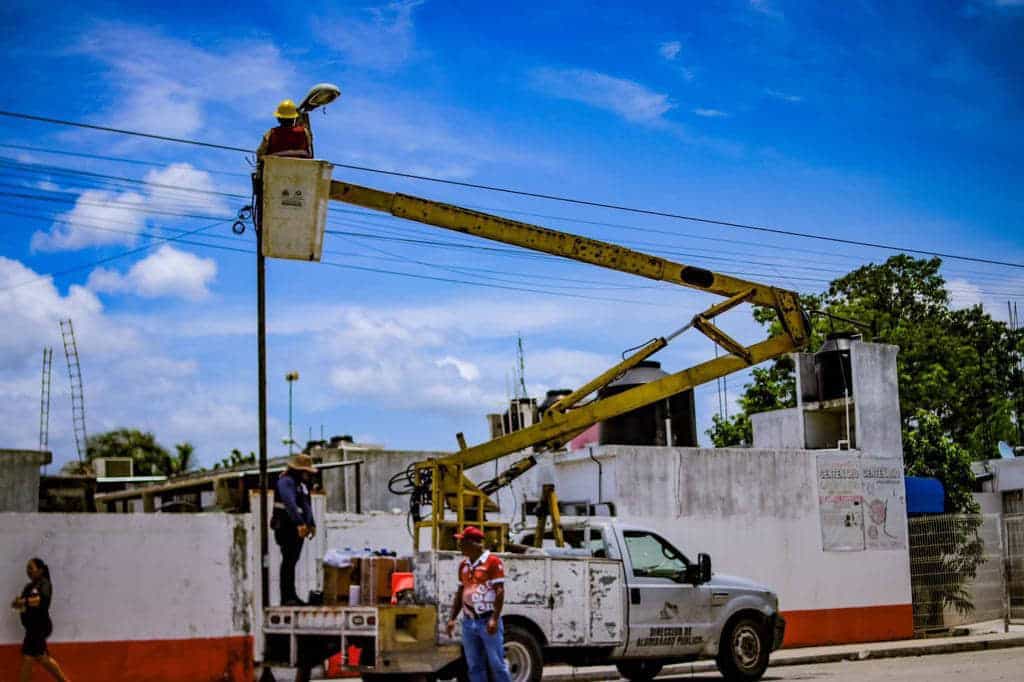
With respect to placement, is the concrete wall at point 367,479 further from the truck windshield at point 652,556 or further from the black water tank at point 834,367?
the truck windshield at point 652,556

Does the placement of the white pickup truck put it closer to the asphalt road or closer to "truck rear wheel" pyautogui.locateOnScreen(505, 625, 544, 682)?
"truck rear wheel" pyautogui.locateOnScreen(505, 625, 544, 682)

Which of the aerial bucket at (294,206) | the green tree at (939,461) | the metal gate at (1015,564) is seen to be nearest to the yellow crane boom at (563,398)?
the aerial bucket at (294,206)

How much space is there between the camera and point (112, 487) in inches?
1186

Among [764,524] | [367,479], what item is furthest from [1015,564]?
[367,479]

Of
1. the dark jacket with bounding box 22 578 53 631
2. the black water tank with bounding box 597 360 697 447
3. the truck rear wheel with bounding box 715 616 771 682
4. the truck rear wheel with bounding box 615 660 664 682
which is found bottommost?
the truck rear wheel with bounding box 615 660 664 682

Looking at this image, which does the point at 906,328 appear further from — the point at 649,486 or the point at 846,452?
the point at 649,486

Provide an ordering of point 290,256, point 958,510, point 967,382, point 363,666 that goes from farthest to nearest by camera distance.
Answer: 1. point 967,382
2. point 958,510
3. point 290,256
4. point 363,666

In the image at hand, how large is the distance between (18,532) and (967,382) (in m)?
37.6

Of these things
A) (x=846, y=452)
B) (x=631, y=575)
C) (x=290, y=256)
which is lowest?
(x=631, y=575)

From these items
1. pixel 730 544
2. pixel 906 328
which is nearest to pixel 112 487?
pixel 730 544

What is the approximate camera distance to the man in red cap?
11.2 metres

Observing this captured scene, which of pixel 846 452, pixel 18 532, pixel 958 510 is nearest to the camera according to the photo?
pixel 18 532

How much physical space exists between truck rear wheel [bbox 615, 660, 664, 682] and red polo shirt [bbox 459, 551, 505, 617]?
5.15 m

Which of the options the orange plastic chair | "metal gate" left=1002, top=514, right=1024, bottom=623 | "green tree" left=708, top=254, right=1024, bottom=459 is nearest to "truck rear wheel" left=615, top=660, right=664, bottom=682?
the orange plastic chair
